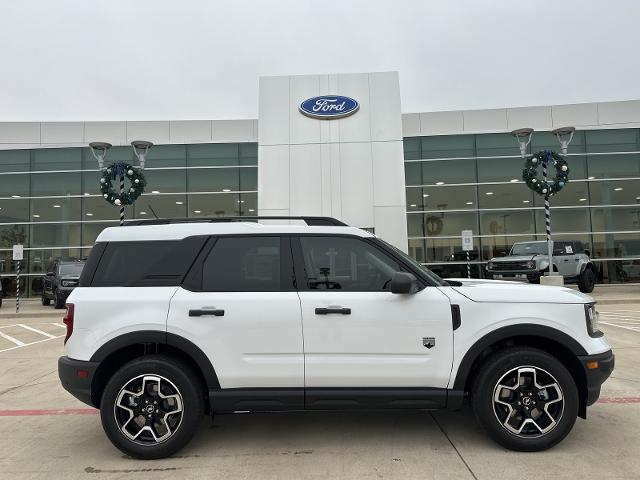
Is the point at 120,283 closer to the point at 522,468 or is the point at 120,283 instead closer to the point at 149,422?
the point at 149,422

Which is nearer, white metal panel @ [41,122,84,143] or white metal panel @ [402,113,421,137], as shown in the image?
white metal panel @ [402,113,421,137]

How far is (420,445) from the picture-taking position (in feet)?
13.2

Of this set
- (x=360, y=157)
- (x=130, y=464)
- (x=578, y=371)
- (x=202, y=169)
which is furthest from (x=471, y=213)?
(x=130, y=464)

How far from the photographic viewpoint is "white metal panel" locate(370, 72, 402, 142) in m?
19.0

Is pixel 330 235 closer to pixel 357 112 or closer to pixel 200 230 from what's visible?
pixel 200 230

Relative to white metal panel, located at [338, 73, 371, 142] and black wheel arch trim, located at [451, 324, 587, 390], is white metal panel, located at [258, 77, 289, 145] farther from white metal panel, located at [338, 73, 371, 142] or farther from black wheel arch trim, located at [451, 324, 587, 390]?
black wheel arch trim, located at [451, 324, 587, 390]

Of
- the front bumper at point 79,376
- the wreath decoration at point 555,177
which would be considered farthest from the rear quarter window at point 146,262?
the wreath decoration at point 555,177

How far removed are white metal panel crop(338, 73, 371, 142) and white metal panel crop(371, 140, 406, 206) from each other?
0.71m

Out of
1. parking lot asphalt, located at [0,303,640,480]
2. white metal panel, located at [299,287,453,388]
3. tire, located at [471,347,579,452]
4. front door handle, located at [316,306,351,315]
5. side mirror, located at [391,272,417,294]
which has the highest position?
side mirror, located at [391,272,417,294]

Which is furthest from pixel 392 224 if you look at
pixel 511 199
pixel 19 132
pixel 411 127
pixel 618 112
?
pixel 19 132

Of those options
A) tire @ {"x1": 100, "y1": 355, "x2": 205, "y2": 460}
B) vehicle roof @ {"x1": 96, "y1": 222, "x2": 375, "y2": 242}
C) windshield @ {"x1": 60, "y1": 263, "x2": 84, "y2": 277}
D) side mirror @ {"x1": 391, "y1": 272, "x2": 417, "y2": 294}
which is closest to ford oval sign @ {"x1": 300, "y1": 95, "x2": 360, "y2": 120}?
windshield @ {"x1": 60, "y1": 263, "x2": 84, "y2": 277}

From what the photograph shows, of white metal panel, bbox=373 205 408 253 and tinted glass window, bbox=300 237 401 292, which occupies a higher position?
white metal panel, bbox=373 205 408 253

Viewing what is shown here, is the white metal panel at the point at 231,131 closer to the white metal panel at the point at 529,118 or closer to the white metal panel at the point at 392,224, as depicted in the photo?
the white metal panel at the point at 392,224

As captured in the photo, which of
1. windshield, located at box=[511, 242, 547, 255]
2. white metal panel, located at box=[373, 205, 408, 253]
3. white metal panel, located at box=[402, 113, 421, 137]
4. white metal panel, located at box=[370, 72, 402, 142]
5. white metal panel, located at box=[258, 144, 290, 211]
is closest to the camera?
windshield, located at box=[511, 242, 547, 255]
